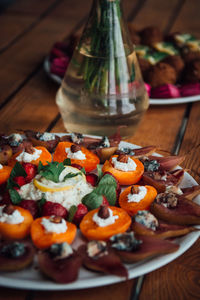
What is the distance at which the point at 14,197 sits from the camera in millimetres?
961

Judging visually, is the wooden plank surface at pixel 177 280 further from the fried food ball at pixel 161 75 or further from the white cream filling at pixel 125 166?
the fried food ball at pixel 161 75

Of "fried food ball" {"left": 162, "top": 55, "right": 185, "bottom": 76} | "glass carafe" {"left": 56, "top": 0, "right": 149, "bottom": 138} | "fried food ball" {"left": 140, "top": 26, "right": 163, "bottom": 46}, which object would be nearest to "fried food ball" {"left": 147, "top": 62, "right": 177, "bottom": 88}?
"fried food ball" {"left": 162, "top": 55, "right": 185, "bottom": 76}

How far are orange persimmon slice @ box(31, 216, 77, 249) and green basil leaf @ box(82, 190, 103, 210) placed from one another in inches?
4.1

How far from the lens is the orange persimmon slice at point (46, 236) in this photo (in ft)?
2.76

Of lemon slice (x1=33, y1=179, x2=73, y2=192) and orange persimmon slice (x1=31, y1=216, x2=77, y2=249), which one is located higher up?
lemon slice (x1=33, y1=179, x2=73, y2=192)

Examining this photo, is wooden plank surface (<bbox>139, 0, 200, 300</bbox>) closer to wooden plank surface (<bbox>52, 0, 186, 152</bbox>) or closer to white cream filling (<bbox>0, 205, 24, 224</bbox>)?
white cream filling (<bbox>0, 205, 24, 224</bbox>)

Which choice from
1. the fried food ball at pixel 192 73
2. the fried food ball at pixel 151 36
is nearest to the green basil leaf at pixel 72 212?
the fried food ball at pixel 192 73

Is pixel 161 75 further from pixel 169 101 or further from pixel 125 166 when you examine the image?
pixel 125 166

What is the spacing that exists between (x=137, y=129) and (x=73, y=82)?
0.29m

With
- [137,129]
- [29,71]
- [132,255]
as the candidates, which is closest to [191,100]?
[137,129]

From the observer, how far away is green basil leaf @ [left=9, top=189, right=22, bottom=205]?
96 centimetres

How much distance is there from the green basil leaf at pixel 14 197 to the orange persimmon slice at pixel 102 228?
0.16m

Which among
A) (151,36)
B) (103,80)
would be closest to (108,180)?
(103,80)

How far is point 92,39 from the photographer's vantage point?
4.18 ft
